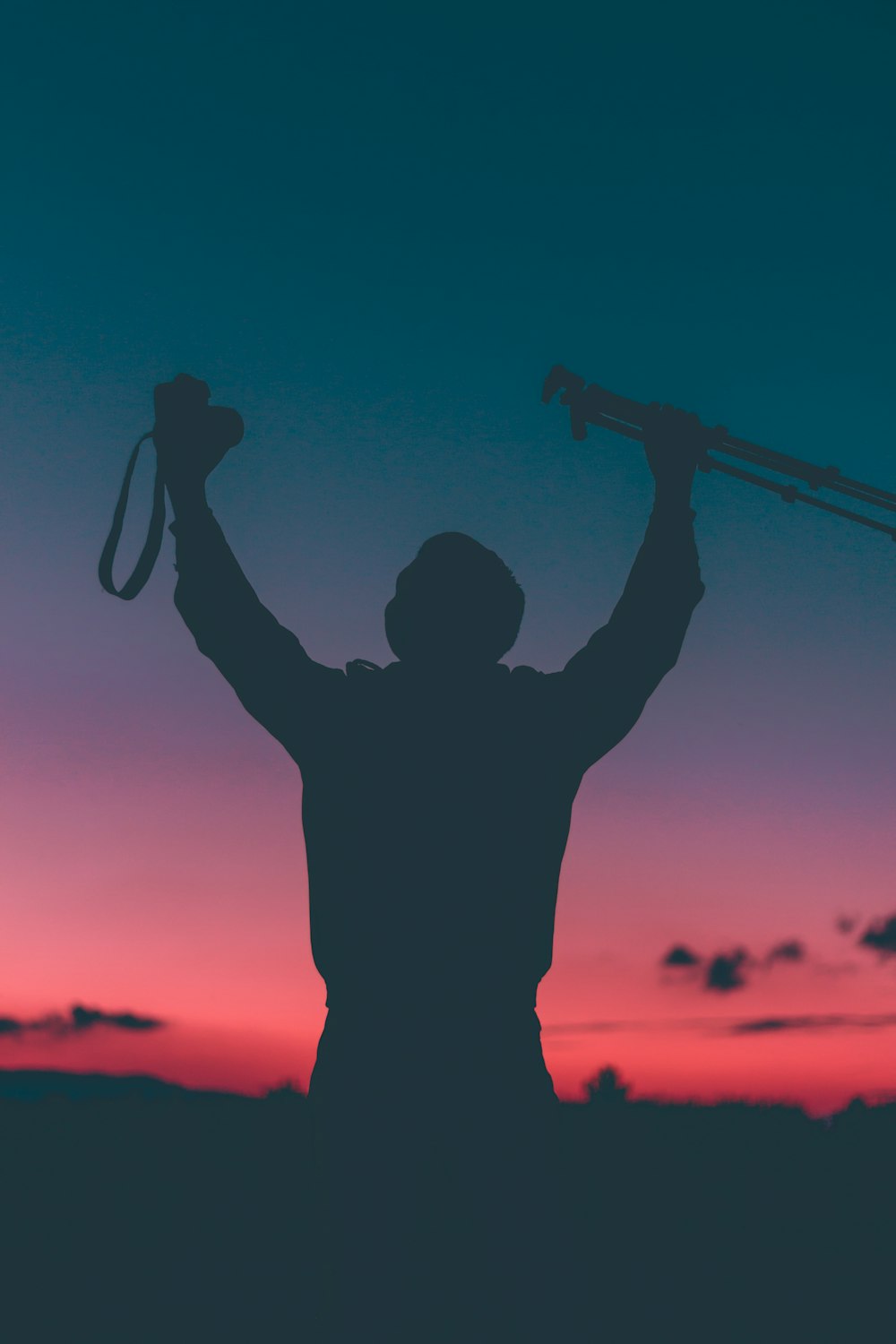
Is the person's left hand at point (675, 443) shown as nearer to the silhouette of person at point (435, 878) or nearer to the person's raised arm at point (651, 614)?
the person's raised arm at point (651, 614)

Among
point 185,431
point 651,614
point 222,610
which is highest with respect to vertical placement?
point 185,431

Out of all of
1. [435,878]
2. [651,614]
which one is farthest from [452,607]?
[435,878]

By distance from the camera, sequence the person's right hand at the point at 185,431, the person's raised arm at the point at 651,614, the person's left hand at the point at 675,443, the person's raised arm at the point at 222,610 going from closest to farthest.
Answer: the person's raised arm at the point at 222,610
the person's raised arm at the point at 651,614
the person's right hand at the point at 185,431
the person's left hand at the point at 675,443

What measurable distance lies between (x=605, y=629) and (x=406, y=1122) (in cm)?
176

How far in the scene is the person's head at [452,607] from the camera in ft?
11.7

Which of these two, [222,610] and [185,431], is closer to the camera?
[222,610]

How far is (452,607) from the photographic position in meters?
3.55

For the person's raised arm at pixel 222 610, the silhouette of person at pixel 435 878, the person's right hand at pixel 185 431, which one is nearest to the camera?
the silhouette of person at pixel 435 878

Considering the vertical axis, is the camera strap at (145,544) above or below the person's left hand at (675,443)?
below

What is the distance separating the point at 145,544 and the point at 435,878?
1.71 metres

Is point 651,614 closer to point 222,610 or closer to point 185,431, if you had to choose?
point 222,610

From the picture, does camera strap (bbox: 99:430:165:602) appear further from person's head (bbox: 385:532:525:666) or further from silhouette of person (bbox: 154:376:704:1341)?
person's head (bbox: 385:532:525:666)

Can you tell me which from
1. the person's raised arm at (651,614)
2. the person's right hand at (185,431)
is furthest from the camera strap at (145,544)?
the person's raised arm at (651,614)

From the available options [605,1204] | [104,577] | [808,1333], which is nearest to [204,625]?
[104,577]
